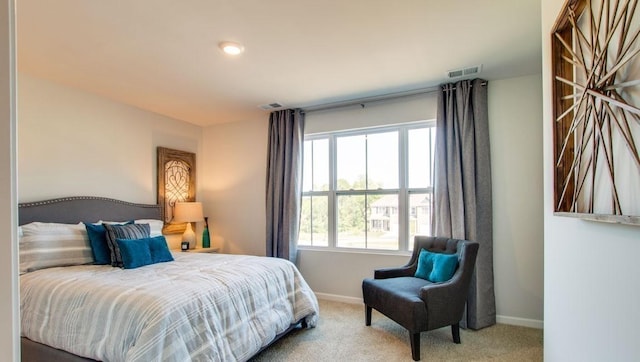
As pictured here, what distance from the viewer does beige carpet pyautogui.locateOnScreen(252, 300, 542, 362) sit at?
255 centimetres

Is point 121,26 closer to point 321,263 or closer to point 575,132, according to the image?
point 575,132

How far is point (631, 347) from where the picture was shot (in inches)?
37.9

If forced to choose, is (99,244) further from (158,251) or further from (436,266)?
(436,266)

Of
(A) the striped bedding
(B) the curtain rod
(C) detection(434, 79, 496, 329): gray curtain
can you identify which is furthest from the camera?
(B) the curtain rod

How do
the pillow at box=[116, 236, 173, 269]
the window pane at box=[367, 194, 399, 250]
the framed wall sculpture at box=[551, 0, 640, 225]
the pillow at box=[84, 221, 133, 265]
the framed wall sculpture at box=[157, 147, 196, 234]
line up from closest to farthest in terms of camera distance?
the framed wall sculpture at box=[551, 0, 640, 225], the pillow at box=[116, 236, 173, 269], the pillow at box=[84, 221, 133, 265], the window pane at box=[367, 194, 399, 250], the framed wall sculpture at box=[157, 147, 196, 234]

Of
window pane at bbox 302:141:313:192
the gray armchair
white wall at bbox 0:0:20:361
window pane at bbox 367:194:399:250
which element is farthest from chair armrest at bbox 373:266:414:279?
white wall at bbox 0:0:20:361

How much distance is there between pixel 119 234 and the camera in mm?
3000

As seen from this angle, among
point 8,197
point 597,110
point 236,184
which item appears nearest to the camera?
point 8,197

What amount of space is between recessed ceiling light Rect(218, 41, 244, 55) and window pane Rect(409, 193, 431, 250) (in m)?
2.42

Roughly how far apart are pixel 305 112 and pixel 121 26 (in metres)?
2.38

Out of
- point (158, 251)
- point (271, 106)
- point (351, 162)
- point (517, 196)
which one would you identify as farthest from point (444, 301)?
point (271, 106)

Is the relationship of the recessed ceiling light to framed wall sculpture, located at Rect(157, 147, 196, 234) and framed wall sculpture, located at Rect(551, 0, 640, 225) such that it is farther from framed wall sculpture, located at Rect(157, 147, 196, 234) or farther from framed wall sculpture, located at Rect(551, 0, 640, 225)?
framed wall sculpture, located at Rect(157, 147, 196, 234)

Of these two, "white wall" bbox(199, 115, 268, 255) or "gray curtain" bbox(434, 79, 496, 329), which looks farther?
"white wall" bbox(199, 115, 268, 255)

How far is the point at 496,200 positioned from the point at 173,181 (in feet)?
13.2
